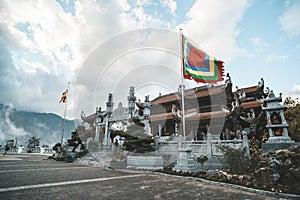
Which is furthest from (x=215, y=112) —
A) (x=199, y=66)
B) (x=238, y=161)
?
(x=238, y=161)

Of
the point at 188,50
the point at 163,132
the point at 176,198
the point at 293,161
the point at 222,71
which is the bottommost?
the point at 176,198

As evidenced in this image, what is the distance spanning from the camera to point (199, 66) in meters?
11.6

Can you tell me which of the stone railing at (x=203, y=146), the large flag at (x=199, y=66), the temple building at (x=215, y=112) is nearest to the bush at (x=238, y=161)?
the stone railing at (x=203, y=146)

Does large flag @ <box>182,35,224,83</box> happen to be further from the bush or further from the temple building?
the temple building

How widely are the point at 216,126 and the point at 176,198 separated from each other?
14.1 meters

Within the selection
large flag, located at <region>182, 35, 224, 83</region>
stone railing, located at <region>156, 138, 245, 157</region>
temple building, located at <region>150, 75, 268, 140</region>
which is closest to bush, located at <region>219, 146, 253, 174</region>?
stone railing, located at <region>156, 138, 245, 157</region>

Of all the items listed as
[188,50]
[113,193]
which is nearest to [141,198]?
[113,193]

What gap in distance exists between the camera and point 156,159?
12.8 m

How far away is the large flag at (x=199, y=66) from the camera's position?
11.5 m

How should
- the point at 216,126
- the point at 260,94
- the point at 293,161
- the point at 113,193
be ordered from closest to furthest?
the point at 113,193 → the point at 293,161 → the point at 216,126 → the point at 260,94

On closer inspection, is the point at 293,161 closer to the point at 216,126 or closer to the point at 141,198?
the point at 141,198

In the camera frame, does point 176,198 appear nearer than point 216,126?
Yes

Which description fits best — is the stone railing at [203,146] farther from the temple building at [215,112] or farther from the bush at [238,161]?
the temple building at [215,112]

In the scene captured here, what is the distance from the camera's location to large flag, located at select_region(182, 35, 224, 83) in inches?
452
